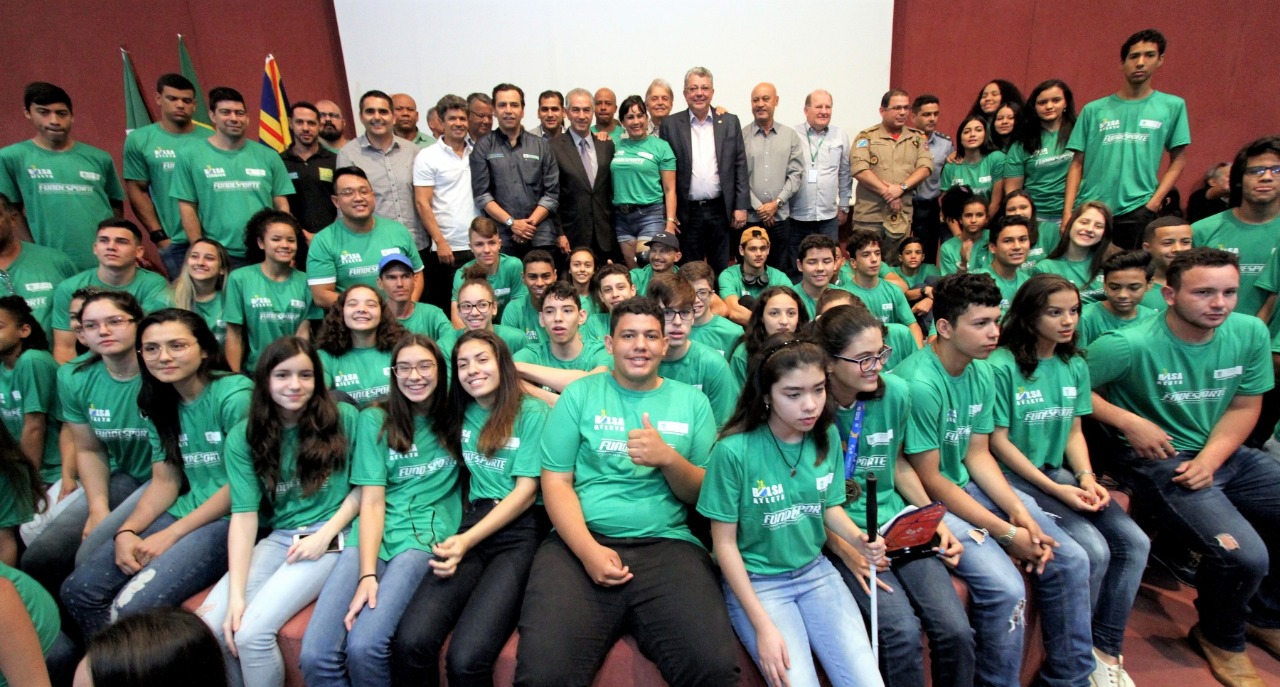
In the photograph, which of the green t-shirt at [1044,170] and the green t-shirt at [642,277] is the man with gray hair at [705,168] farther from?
the green t-shirt at [1044,170]

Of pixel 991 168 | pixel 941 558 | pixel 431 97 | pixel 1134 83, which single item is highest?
pixel 431 97

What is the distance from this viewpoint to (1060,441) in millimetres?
2680

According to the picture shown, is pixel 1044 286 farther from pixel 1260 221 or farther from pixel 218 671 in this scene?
pixel 218 671

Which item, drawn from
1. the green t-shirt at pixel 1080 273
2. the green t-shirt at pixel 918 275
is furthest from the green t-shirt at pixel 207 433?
the green t-shirt at pixel 918 275

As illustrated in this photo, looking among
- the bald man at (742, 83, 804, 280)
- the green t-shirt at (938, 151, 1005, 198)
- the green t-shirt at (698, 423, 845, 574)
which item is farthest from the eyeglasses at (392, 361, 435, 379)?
the green t-shirt at (938, 151, 1005, 198)

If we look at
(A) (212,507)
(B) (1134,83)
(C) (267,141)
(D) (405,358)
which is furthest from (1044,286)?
(C) (267,141)

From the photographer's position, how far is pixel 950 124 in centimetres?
723

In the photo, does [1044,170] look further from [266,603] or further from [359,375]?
[266,603]

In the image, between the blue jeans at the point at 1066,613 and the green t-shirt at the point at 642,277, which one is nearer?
the blue jeans at the point at 1066,613

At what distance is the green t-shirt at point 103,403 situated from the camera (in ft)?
9.30

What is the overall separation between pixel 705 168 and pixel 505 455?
3.66 meters

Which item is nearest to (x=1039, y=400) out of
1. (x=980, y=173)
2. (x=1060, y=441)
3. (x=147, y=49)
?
(x=1060, y=441)

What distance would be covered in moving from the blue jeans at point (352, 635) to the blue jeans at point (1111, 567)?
8.42 ft

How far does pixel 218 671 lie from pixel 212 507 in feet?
5.24
